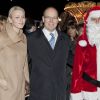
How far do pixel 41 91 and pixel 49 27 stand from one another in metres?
1.00

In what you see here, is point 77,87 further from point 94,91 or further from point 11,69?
point 11,69

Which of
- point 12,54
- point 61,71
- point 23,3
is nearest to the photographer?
point 12,54

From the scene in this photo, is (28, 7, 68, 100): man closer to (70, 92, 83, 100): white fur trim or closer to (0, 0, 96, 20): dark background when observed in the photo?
(70, 92, 83, 100): white fur trim

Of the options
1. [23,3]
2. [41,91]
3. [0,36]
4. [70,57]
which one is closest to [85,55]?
[70,57]

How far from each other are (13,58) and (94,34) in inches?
51.9

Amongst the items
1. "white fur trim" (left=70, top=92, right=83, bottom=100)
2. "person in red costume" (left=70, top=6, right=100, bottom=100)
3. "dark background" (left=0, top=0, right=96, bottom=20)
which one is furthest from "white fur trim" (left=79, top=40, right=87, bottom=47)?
"dark background" (left=0, top=0, right=96, bottom=20)

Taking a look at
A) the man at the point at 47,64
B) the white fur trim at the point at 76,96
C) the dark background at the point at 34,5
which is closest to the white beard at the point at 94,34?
the man at the point at 47,64

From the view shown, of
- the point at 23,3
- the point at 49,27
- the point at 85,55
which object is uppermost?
the point at 49,27

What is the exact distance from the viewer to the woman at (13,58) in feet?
20.1

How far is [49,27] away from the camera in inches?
257

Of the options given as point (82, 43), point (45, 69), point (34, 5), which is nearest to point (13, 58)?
point (45, 69)

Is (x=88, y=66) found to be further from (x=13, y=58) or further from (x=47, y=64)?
(x=13, y=58)

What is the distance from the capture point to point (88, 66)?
255 inches

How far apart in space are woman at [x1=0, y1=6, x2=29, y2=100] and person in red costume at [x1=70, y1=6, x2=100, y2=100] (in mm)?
803
